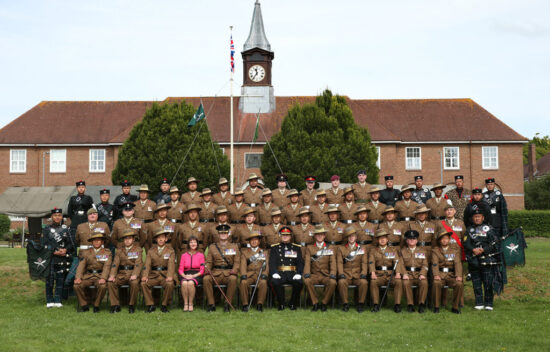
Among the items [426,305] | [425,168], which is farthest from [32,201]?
[425,168]

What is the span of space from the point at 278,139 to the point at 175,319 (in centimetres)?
2010

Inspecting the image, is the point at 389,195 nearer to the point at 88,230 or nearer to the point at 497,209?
the point at 497,209

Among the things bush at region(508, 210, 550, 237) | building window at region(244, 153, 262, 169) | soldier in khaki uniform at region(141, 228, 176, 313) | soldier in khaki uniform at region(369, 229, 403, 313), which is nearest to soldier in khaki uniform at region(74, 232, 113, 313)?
soldier in khaki uniform at region(141, 228, 176, 313)

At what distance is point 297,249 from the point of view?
36.7ft

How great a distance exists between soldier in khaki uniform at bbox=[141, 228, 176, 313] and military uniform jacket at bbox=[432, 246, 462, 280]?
203 inches

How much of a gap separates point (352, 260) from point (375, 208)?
1.65m

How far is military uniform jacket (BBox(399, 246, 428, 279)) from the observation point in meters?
10.9

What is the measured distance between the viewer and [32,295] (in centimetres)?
1259

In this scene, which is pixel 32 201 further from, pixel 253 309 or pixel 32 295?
pixel 253 309

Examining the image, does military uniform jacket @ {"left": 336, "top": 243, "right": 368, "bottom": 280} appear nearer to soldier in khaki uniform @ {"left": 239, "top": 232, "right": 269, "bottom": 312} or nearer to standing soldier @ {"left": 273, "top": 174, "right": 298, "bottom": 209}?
soldier in khaki uniform @ {"left": 239, "top": 232, "right": 269, "bottom": 312}

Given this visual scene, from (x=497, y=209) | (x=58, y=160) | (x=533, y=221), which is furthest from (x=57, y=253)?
(x=58, y=160)

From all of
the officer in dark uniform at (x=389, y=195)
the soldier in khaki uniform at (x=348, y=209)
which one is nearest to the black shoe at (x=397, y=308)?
the soldier in khaki uniform at (x=348, y=209)

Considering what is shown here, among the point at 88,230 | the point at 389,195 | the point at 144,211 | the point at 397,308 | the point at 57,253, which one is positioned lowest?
the point at 397,308

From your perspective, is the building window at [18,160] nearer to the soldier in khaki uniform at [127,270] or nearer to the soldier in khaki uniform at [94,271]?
the soldier in khaki uniform at [94,271]
